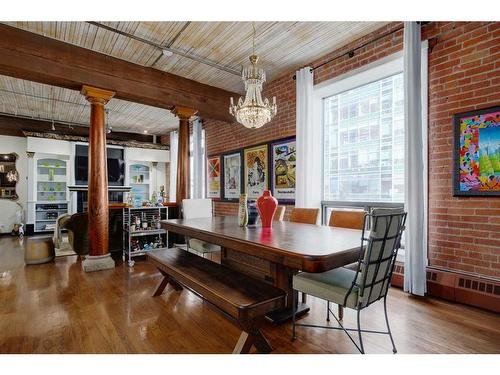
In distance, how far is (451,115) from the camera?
2670 millimetres

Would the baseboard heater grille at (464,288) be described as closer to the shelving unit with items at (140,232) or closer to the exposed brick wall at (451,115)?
the exposed brick wall at (451,115)

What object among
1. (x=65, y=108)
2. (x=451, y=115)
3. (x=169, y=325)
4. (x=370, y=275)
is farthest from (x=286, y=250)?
(x=65, y=108)

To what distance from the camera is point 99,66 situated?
3.61 m

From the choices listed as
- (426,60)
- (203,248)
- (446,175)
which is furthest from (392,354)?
(426,60)

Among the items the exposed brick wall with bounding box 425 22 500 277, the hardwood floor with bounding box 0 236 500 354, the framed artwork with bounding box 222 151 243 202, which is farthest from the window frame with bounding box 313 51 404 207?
the framed artwork with bounding box 222 151 243 202

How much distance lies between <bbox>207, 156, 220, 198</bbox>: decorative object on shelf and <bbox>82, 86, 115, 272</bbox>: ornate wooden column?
8.45 ft

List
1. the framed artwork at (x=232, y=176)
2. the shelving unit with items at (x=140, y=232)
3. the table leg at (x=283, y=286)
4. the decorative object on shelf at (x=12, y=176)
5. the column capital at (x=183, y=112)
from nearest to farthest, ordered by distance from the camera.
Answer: the table leg at (x=283, y=286) → the shelving unit with items at (x=140, y=232) → the column capital at (x=183, y=112) → the framed artwork at (x=232, y=176) → the decorative object on shelf at (x=12, y=176)

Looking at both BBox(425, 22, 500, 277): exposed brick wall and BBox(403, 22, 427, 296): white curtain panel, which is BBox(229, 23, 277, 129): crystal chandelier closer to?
BBox(403, 22, 427, 296): white curtain panel

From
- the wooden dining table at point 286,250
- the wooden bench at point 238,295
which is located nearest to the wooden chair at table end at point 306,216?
the wooden dining table at point 286,250

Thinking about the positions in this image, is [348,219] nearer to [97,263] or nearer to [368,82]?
[368,82]

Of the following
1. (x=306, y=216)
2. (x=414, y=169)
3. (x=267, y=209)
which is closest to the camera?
(x=267, y=209)

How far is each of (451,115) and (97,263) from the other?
4700 mm

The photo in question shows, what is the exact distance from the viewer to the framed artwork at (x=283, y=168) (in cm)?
429

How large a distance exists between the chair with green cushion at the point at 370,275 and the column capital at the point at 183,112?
364 centimetres
